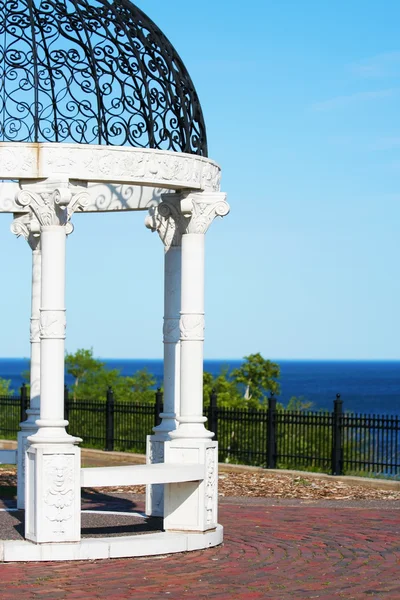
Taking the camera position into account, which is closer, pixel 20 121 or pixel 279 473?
pixel 20 121

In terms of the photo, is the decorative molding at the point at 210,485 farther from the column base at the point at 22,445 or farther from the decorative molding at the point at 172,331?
the column base at the point at 22,445

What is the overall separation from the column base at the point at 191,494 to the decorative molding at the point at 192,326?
1070mm

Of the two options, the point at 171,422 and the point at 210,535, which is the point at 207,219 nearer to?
the point at 171,422

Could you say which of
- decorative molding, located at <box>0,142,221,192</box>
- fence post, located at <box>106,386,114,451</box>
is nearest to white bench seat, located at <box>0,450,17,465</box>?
decorative molding, located at <box>0,142,221,192</box>

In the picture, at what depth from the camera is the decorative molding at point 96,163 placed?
10734 millimetres

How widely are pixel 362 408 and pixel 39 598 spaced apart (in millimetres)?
81517

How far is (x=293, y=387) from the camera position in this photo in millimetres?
133875

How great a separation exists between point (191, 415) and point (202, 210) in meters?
2.14

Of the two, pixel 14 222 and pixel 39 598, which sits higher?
pixel 14 222

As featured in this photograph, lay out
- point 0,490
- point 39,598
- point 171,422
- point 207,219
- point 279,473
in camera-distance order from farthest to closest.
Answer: point 279,473, point 0,490, point 171,422, point 207,219, point 39,598

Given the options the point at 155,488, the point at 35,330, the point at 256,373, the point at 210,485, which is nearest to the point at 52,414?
the point at 210,485

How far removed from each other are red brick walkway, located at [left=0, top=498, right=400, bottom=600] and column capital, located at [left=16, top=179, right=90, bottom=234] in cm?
325

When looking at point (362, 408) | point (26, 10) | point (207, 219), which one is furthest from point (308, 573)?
point (362, 408)

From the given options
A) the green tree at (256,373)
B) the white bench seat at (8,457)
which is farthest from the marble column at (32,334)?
the green tree at (256,373)
